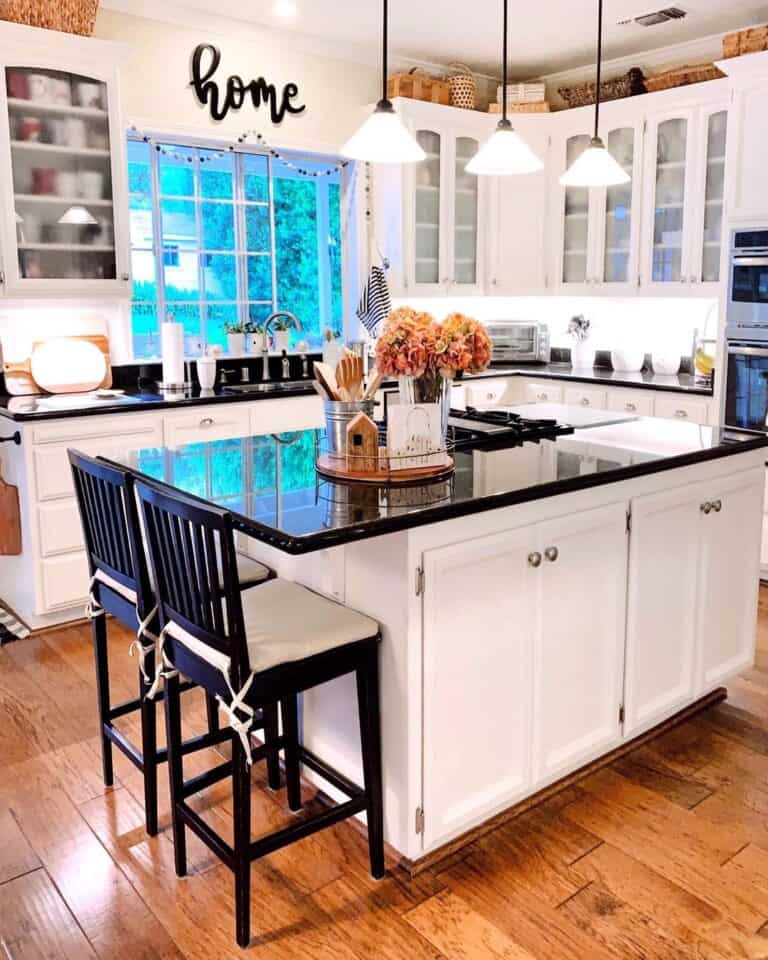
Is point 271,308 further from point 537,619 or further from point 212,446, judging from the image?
point 537,619

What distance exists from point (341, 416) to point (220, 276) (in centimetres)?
301

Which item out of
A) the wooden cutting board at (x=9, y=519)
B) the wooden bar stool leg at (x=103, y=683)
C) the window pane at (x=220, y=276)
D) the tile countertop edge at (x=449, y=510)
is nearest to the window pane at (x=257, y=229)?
the window pane at (x=220, y=276)

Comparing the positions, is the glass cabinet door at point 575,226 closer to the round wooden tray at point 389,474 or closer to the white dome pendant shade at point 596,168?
the white dome pendant shade at point 596,168

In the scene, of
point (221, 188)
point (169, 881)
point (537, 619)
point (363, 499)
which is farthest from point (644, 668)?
point (221, 188)

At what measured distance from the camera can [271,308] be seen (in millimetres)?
5367

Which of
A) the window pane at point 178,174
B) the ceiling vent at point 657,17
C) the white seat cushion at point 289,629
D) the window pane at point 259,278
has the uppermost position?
the ceiling vent at point 657,17

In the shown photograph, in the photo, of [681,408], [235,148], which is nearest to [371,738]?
[681,408]

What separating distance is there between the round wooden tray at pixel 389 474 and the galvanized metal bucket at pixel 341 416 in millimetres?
50

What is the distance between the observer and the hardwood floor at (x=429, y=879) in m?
2.05

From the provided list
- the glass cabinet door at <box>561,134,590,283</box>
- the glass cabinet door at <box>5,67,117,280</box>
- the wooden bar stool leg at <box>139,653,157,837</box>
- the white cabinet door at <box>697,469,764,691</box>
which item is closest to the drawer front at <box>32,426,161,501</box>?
the glass cabinet door at <box>5,67,117,280</box>

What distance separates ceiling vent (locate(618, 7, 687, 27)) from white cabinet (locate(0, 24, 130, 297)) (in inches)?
103

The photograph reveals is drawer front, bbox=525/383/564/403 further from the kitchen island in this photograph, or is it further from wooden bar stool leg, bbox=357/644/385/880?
wooden bar stool leg, bbox=357/644/385/880

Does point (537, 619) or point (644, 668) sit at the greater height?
point (537, 619)

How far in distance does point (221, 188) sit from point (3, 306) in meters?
1.46
